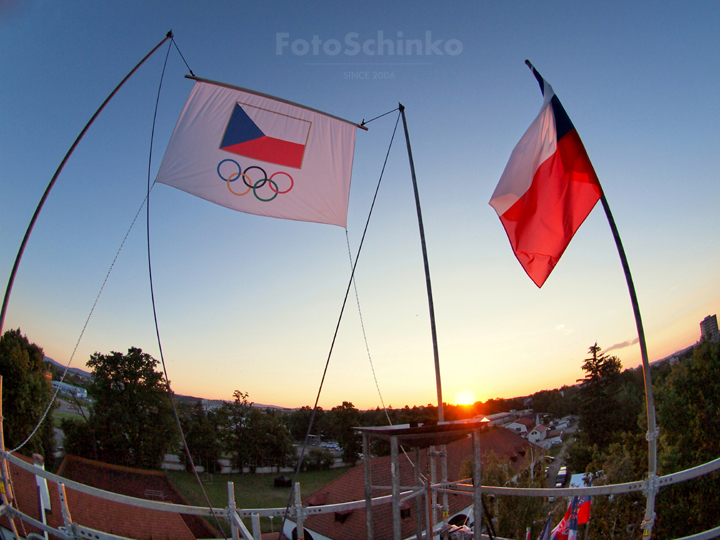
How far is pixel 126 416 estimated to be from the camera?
4481 cm

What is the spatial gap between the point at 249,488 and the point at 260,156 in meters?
55.4

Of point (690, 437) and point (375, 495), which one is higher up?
point (690, 437)

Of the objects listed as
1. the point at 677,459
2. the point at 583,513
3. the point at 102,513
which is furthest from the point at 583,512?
the point at 102,513

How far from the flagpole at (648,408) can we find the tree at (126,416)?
47.9m

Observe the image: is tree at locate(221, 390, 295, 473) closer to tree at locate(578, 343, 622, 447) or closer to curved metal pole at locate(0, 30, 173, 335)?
tree at locate(578, 343, 622, 447)

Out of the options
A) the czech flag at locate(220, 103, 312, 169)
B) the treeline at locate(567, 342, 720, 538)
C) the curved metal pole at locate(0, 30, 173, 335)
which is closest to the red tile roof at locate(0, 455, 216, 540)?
the curved metal pole at locate(0, 30, 173, 335)

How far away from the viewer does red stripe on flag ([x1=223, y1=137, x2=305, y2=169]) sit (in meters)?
7.51

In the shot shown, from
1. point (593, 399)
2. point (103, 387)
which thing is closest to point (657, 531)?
point (593, 399)

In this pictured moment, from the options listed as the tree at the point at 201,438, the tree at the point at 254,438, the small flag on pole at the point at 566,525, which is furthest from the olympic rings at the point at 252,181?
the tree at the point at 254,438

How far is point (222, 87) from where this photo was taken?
7582 millimetres

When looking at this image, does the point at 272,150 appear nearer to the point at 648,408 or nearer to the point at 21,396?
the point at 648,408

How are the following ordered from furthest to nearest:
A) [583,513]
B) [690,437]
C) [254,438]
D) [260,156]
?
[254,438]
[690,437]
[260,156]
[583,513]

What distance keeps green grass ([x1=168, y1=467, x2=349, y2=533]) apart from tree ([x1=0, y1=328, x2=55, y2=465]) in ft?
48.4

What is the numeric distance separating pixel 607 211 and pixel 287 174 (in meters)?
5.04
